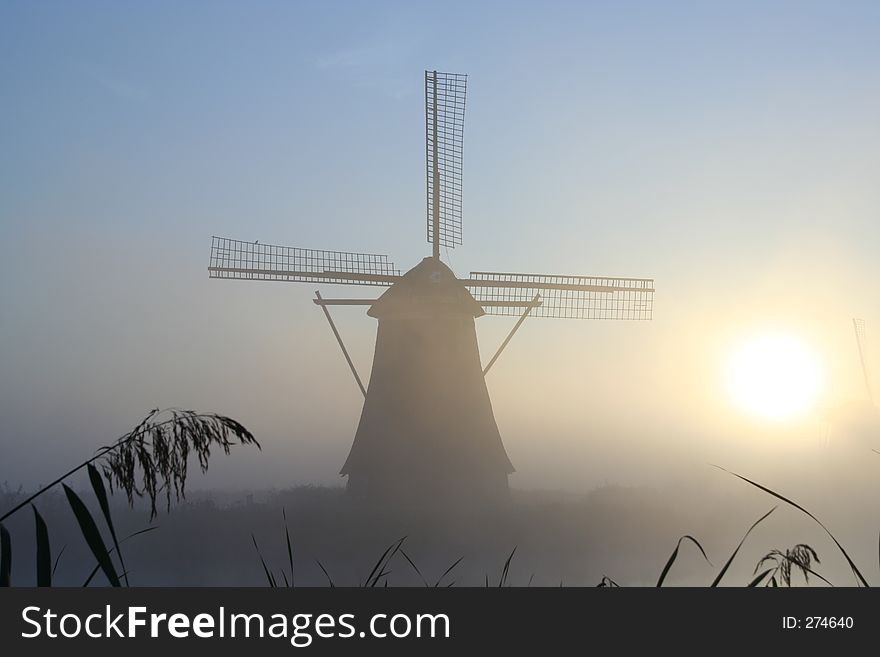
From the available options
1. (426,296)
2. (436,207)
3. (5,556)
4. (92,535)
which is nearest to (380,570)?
(92,535)

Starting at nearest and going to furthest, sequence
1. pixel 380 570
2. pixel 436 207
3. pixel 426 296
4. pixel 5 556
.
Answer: pixel 5 556 → pixel 380 570 → pixel 426 296 → pixel 436 207

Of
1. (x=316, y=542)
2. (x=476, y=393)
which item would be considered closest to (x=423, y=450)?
(x=476, y=393)

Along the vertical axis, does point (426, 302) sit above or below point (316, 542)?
above

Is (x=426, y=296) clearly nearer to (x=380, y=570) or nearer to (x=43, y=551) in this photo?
(x=380, y=570)

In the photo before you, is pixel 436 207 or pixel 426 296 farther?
pixel 436 207

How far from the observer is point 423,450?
2467 centimetres

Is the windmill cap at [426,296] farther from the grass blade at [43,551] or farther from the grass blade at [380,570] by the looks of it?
the grass blade at [43,551]

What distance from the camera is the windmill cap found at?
24062 mm

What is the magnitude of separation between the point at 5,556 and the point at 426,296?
21.5 metres

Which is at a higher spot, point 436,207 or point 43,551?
point 436,207

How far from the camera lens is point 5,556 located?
271 cm
